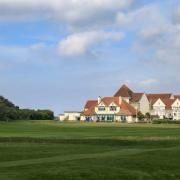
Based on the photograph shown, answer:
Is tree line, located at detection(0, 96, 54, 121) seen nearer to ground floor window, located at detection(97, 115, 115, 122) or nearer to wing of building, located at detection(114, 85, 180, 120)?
ground floor window, located at detection(97, 115, 115, 122)

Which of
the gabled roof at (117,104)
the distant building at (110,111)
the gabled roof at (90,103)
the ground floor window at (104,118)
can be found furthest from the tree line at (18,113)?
the ground floor window at (104,118)

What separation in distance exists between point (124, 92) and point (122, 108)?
26422mm

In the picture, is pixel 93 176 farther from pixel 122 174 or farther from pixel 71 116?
pixel 71 116

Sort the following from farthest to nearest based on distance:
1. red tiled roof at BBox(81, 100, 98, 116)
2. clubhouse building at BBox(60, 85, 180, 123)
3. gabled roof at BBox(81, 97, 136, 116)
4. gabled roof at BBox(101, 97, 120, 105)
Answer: red tiled roof at BBox(81, 100, 98, 116) < gabled roof at BBox(101, 97, 120, 105) < clubhouse building at BBox(60, 85, 180, 123) < gabled roof at BBox(81, 97, 136, 116)

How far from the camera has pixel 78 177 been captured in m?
18.6

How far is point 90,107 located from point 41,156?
156m

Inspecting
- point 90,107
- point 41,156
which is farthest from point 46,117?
point 41,156

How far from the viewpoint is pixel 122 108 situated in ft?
561

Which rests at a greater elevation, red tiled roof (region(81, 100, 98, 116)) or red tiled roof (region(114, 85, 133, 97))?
red tiled roof (region(114, 85, 133, 97))

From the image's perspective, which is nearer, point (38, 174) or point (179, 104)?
point (38, 174)

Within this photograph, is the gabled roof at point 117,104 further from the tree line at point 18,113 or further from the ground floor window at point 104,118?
the tree line at point 18,113

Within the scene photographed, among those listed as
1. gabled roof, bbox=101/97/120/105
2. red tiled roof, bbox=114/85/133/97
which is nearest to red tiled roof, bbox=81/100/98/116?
gabled roof, bbox=101/97/120/105

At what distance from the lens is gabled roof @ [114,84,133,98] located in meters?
195

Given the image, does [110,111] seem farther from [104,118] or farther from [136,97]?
[136,97]
